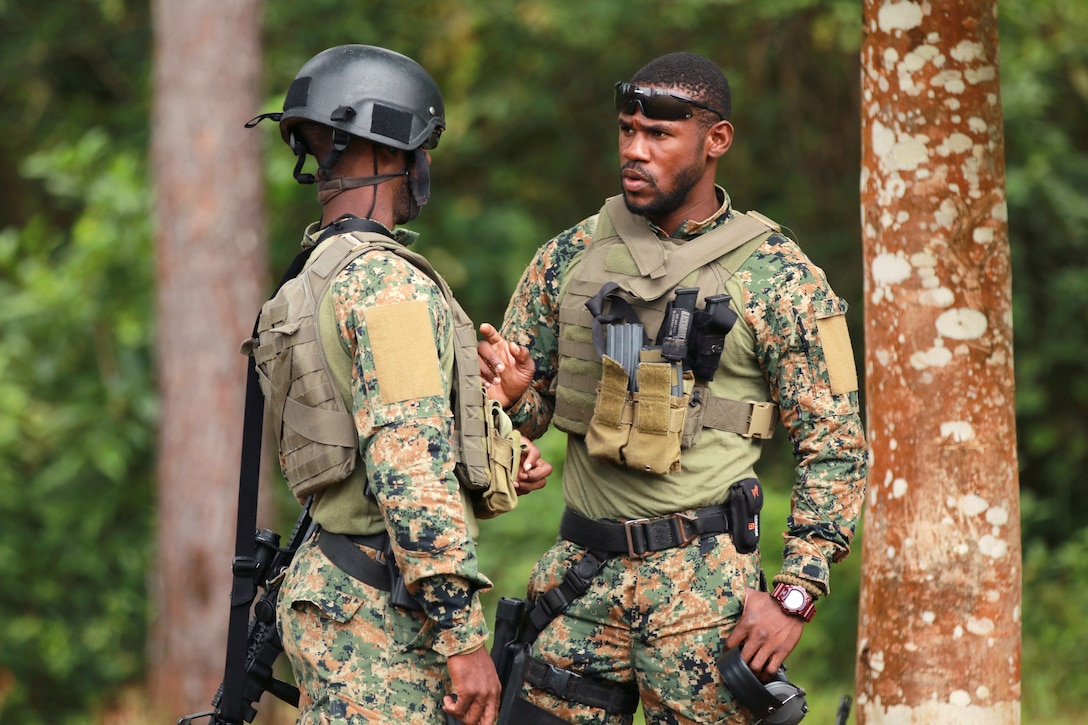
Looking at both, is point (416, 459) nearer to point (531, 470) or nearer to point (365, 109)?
point (531, 470)

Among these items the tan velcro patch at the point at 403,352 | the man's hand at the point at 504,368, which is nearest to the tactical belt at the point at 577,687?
the man's hand at the point at 504,368

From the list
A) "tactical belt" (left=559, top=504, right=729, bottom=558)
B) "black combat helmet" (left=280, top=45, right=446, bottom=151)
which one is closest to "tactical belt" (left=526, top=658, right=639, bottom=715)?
"tactical belt" (left=559, top=504, right=729, bottom=558)

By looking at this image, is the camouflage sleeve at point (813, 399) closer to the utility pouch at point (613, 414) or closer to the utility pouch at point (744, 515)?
the utility pouch at point (744, 515)

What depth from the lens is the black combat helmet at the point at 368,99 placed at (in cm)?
302

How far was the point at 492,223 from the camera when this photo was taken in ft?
29.0

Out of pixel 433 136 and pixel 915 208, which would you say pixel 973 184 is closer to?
pixel 915 208

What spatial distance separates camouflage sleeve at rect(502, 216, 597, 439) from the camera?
3555 mm

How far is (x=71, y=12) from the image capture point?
9688mm

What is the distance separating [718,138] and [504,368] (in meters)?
0.84

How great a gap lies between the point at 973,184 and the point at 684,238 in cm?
79

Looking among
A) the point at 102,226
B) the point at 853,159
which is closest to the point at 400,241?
the point at 102,226

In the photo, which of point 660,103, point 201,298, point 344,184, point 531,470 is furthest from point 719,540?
point 201,298

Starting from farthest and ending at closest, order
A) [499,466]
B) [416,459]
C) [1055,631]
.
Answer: [1055,631] → [499,466] → [416,459]

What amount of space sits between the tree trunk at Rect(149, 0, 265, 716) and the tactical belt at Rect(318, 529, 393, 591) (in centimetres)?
409
